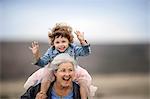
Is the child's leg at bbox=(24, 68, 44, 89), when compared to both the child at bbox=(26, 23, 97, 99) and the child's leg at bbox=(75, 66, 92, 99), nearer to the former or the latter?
the child at bbox=(26, 23, 97, 99)

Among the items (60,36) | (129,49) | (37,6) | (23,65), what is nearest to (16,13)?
(37,6)

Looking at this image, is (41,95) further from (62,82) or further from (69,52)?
(69,52)

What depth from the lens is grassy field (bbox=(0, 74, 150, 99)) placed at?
1646mm

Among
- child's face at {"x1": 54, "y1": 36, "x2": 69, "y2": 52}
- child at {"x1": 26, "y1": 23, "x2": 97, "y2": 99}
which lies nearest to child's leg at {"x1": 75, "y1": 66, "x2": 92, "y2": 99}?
child at {"x1": 26, "y1": 23, "x2": 97, "y2": 99}

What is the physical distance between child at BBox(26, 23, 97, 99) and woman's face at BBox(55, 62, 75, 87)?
0.12 feet

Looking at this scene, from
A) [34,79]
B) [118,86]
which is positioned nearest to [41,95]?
[34,79]

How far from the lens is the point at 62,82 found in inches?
53.9

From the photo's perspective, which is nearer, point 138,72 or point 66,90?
point 66,90

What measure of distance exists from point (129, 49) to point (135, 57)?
62 millimetres

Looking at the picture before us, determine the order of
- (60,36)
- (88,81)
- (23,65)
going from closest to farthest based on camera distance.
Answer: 1. (60,36)
2. (88,81)
3. (23,65)

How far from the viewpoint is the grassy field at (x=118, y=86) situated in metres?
1.65

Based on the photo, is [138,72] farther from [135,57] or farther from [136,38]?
[136,38]

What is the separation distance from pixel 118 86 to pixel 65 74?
47cm

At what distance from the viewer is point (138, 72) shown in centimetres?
171
